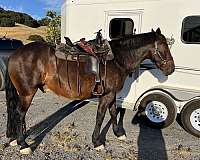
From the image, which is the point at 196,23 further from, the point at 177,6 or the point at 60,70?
the point at 60,70

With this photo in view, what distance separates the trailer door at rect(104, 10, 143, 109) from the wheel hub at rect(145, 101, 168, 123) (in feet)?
1.62

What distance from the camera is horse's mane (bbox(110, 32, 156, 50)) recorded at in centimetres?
595

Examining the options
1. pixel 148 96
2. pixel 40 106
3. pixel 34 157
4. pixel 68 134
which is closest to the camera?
pixel 34 157

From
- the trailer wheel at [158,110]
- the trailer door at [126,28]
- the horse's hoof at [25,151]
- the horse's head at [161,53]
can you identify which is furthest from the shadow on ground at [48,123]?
the horse's head at [161,53]

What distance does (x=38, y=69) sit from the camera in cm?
554

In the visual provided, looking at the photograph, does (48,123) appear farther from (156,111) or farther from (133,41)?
(133,41)

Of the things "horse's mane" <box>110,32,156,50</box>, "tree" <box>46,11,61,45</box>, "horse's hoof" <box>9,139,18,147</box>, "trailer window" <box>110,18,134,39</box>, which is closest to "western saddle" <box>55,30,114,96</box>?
"horse's mane" <box>110,32,156,50</box>

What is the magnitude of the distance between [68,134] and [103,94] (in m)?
1.33

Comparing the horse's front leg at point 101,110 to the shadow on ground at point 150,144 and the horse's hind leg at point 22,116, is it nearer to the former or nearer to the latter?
the shadow on ground at point 150,144

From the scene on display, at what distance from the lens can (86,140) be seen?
622 cm

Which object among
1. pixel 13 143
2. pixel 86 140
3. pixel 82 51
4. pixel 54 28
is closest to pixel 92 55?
pixel 82 51

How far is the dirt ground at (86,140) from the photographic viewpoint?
5520 millimetres

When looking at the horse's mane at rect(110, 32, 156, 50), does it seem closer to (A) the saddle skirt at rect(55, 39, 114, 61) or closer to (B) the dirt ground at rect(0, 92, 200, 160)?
(A) the saddle skirt at rect(55, 39, 114, 61)

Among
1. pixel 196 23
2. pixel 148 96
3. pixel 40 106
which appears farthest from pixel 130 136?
pixel 40 106
